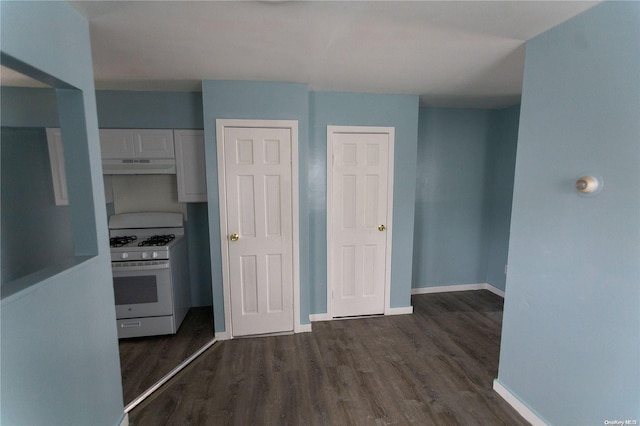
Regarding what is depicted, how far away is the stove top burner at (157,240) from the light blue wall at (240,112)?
0.60 m

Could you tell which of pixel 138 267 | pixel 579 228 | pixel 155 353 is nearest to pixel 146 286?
pixel 138 267

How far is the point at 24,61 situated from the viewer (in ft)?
3.67

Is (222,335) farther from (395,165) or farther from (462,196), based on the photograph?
(462,196)

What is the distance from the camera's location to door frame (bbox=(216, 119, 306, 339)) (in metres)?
2.59

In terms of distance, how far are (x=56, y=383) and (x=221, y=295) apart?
4.98ft

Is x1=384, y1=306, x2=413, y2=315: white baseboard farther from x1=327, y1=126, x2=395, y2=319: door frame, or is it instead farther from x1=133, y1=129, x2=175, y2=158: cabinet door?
x1=133, y1=129, x2=175, y2=158: cabinet door

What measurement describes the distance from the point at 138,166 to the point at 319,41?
2.30 m

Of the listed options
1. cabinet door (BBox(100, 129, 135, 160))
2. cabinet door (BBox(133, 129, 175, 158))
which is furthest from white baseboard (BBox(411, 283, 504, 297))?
cabinet door (BBox(100, 129, 135, 160))

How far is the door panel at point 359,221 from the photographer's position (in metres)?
3.02

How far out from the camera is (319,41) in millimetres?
1782

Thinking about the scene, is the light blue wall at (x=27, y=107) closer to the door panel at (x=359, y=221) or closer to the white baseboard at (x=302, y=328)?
the door panel at (x=359, y=221)

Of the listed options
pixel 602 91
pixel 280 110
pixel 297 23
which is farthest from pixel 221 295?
pixel 602 91

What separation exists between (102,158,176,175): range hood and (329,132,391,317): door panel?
69.7 inches

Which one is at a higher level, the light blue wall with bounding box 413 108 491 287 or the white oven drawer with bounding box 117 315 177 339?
the light blue wall with bounding box 413 108 491 287
